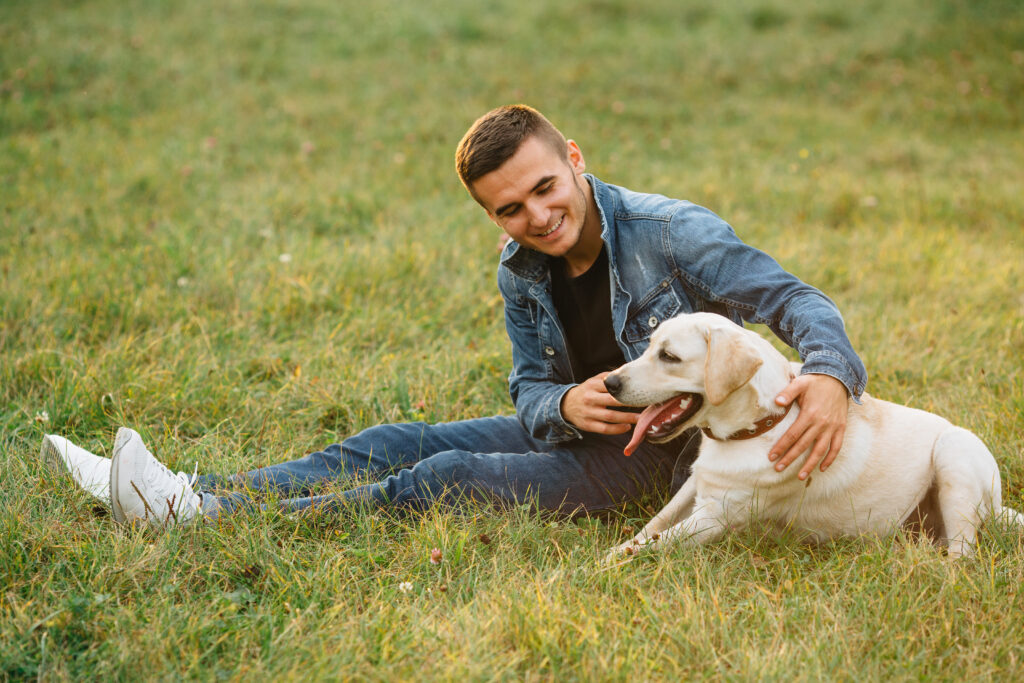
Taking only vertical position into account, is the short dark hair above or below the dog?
above

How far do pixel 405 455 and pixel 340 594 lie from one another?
882 millimetres

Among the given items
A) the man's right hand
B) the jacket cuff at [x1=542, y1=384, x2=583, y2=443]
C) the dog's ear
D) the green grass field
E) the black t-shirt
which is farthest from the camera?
the black t-shirt

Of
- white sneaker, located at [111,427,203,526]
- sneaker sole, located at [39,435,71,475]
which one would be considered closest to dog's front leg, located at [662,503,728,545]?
white sneaker, located at [111,427,203,526]

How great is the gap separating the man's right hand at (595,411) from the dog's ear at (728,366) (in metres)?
0.40

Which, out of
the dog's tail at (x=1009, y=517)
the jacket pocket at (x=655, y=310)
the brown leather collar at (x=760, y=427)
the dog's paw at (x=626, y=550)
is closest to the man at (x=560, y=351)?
the jacket pocket at (x=655, y=310)

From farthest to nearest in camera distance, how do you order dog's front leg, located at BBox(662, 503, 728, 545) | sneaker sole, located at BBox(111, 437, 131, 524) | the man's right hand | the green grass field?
1. the man's right hand
2. dog's front leg, located at BBox(662, 503, 728, 545)
3. sneaker sole, located at BBox(111, 437, 131, 524)
4. the green grass field

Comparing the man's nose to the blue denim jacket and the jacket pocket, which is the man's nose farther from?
the jacket pocket

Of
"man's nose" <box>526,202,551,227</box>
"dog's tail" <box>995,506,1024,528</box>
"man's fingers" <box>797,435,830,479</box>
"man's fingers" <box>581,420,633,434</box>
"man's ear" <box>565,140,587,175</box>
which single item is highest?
"man's ear" <box>565,140,587,175</box>

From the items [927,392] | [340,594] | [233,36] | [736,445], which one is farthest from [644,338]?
[233,36]

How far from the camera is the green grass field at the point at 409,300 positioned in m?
2.13

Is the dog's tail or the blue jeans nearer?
the dog's tail

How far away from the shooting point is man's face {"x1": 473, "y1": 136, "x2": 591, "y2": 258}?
282cm

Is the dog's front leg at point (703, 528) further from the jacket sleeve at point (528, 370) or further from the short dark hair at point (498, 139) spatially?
the short dark hair at point (498, 139)

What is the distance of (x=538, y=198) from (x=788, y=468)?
1305 millimetres
